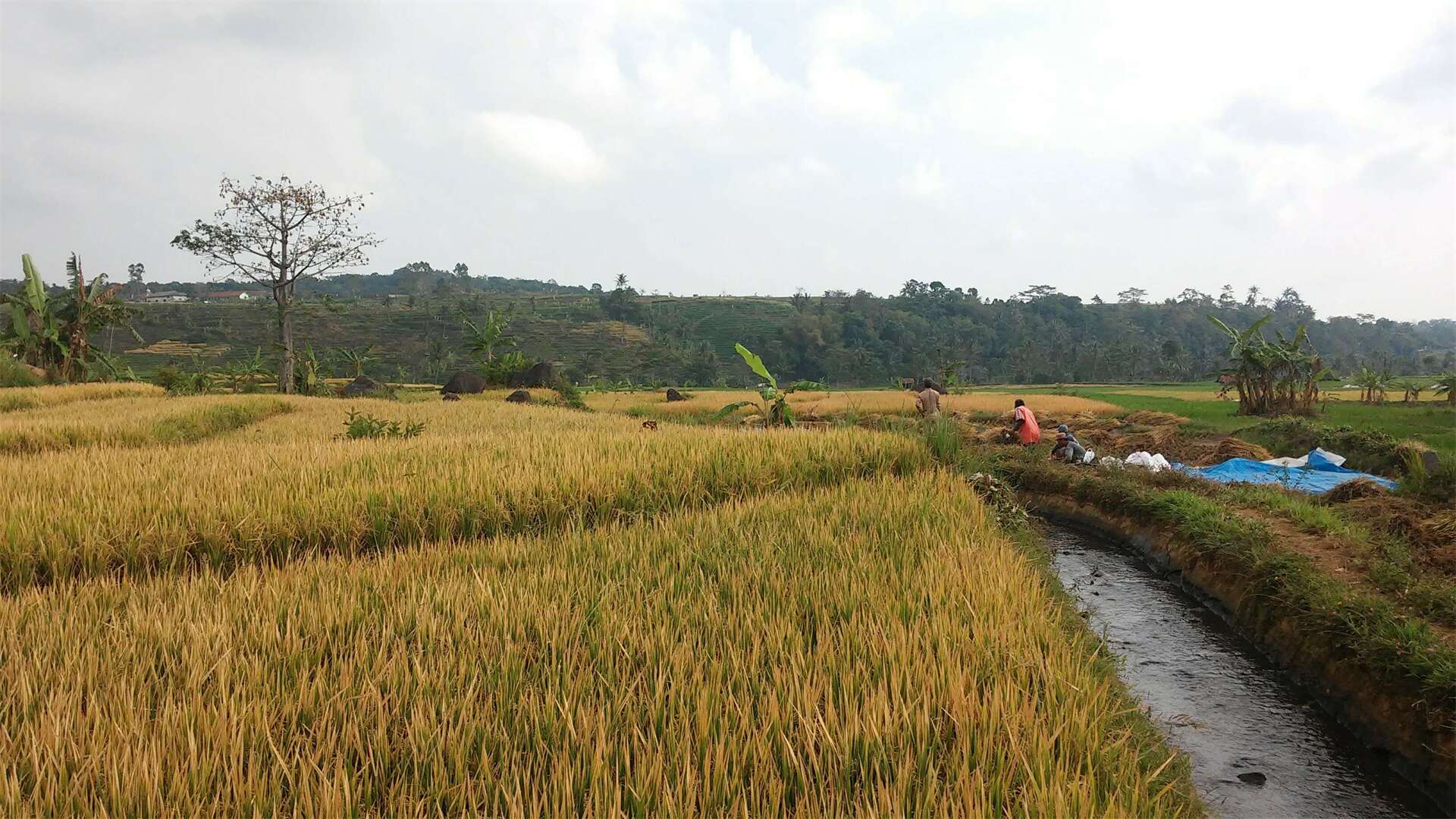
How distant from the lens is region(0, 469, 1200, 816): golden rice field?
4.66ft

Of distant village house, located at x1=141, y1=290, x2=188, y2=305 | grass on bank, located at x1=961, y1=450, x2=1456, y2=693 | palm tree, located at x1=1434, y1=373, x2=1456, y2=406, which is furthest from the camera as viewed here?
distant village house, located at x1=141, y1=290, x2=188, y2=305

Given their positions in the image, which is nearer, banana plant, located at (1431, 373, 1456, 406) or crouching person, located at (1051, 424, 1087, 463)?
crouching person, located at (1051, 424, 1087, 463)

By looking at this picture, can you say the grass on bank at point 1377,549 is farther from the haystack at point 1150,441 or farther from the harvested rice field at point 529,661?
the haystack at point 1150,441

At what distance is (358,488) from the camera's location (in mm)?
4305

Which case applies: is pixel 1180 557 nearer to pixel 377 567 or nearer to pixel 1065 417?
pixel 377 567

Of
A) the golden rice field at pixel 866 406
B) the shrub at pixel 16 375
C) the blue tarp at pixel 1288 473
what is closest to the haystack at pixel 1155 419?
the golden rice field at pixel 866 406

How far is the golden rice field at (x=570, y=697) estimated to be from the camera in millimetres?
1420

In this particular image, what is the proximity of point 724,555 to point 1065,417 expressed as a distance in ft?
63.2

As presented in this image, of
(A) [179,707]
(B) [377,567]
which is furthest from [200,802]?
(B) [377,567]

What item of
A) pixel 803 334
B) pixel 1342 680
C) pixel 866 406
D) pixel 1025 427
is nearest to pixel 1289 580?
pixel 1342 680

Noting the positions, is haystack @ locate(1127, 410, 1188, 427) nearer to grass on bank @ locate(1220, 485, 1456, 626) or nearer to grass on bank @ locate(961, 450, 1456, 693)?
grass on bank @ locate(961, 450, 1456, 693)

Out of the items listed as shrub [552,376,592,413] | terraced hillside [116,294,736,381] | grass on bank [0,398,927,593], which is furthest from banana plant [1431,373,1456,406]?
terraced hillside [116,294,736,381]

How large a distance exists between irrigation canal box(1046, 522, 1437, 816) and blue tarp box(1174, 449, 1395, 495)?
4205 millimetres

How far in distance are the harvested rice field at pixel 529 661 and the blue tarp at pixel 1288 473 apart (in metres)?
6.30
